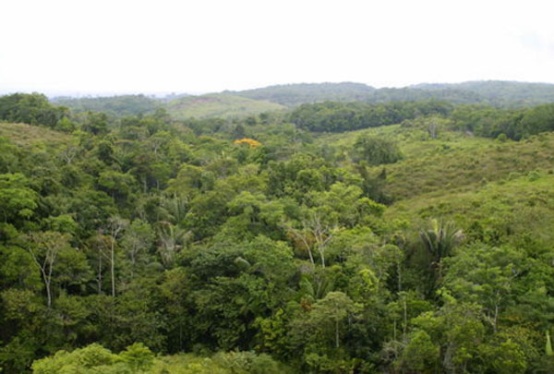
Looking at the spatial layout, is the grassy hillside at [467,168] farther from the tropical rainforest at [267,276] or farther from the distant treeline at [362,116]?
the distant treeline at [362,116]

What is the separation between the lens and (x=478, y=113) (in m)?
68.6

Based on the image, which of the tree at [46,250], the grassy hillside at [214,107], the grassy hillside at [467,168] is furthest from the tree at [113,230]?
the grassy hillside at [214,107]

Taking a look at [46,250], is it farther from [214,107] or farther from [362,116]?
[214,107]

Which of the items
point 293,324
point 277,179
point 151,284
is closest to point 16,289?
point 151,284

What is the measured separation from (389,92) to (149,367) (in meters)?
184

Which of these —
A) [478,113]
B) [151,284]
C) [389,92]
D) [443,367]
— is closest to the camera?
[443,367]

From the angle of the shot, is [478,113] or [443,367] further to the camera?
[478,113]

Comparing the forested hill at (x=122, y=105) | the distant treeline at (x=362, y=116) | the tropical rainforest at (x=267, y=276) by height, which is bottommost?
the tropical rainforest at (x=267, y=276)

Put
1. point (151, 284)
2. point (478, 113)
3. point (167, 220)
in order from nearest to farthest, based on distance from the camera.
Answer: point (151, 284)
point (167, 220)
point (478, 113)

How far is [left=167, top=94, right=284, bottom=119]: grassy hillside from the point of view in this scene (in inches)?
5704

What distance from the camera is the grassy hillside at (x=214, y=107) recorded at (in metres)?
145

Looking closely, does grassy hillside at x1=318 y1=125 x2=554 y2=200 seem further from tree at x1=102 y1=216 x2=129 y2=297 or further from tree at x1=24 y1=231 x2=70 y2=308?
tree at x1=24 y1=231 x2=70 y2=308

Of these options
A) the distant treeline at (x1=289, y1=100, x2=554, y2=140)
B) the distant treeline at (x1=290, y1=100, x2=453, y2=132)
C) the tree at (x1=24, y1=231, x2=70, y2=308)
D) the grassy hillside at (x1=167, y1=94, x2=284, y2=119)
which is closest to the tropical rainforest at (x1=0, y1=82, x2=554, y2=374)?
the tree at (x1=24, y1=231, x2=70, y2=308)

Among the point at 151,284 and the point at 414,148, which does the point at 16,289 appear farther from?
the point at 414,148
